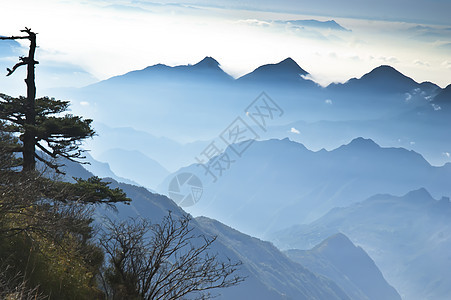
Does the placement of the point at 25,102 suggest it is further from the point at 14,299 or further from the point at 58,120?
the point at 14,299

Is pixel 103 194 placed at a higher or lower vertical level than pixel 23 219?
lower

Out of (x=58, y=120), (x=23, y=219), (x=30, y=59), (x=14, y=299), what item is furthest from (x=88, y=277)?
(x=30, y=59)

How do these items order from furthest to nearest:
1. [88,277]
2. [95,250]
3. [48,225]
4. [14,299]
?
[95,250], [88,277], [48,225], [14,299]

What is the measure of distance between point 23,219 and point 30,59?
49.3 feet

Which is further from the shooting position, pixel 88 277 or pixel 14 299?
pixel 88 277

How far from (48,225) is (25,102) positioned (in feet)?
49.1

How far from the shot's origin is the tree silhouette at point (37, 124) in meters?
28.8

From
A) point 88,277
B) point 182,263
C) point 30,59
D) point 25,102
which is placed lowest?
point 88,277

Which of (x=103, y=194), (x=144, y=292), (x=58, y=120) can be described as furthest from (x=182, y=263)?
(x=58, y=120)

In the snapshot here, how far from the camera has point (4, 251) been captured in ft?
58.9

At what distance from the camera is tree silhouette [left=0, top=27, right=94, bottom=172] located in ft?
94.3

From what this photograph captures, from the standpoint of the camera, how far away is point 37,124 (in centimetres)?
3044

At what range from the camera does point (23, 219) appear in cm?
1941

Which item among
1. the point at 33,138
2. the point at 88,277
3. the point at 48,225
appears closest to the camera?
the point at 48,225
